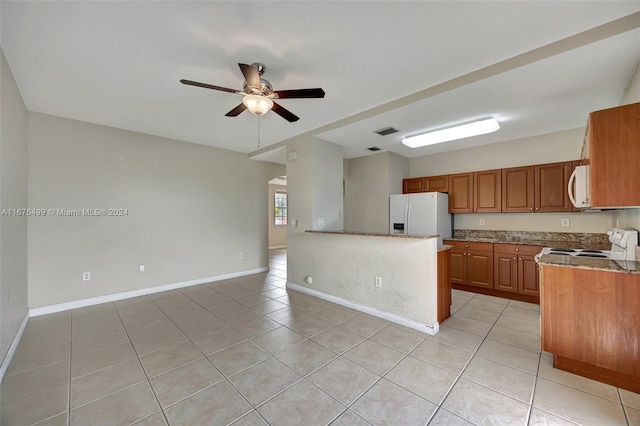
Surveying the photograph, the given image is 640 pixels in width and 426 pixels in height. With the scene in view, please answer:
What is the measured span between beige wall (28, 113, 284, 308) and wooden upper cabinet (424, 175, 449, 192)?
363cm

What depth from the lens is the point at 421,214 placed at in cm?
448

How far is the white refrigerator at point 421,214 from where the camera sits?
4328mm

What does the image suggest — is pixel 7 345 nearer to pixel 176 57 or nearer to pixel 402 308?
pixel 176 57

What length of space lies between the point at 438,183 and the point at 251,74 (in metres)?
4.06

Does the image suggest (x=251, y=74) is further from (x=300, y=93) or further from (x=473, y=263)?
(x=473, y=263)

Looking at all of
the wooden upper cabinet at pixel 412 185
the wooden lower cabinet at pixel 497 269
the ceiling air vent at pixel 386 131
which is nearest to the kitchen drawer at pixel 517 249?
the wooden lower cabinet at pixel 497 269

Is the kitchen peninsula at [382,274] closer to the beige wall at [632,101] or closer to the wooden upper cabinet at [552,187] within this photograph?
the beige wall at [632,101]

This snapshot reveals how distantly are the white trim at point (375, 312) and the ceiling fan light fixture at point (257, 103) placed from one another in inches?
106

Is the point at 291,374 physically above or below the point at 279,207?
below

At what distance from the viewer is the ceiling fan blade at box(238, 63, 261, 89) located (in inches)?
76.1

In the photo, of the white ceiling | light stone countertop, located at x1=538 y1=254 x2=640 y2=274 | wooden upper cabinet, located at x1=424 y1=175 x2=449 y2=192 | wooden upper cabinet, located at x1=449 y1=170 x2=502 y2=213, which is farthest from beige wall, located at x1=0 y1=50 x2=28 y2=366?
wooden upper cabinet, located at x1=449 y1=170 x2=502 y2=213

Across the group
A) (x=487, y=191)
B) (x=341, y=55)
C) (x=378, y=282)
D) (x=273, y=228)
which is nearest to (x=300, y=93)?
(x=341, y=55)

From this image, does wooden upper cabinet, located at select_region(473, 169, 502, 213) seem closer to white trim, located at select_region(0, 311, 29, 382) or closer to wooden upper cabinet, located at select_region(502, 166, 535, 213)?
wooden upper cabinet, located at select_region(502, 166, 535, 213)

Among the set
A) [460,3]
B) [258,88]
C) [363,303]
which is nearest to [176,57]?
[258,88]
